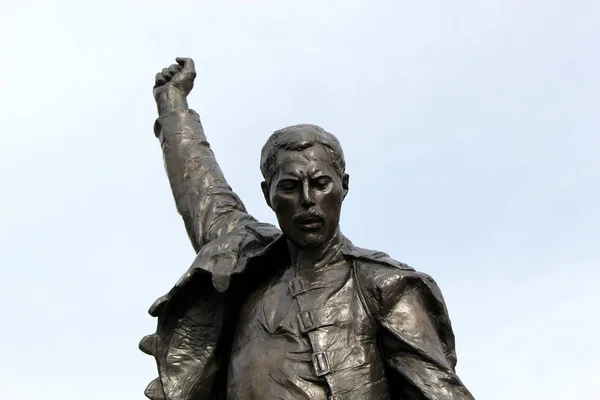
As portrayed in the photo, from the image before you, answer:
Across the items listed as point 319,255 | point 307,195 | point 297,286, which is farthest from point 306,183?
point 297,286

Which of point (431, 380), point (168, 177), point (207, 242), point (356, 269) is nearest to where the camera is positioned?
point (431, 380)

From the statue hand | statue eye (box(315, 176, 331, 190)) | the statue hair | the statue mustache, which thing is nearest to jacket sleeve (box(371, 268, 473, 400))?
the statue mustache

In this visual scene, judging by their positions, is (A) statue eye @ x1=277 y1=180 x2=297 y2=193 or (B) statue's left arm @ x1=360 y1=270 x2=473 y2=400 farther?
(A) statue eye @ x1=277 y1=180 x2=297 y2=193

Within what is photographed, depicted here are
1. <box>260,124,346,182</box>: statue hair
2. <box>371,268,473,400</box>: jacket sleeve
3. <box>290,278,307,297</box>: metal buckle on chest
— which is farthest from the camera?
<box>290,278,307,297</box>: metal buckle on chest

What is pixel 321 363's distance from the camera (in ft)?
20.7

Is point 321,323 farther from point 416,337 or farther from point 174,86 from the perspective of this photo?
point 174,86

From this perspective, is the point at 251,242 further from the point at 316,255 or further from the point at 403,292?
the point at 403,292

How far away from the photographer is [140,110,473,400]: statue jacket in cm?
632

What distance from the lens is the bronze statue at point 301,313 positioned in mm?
6336

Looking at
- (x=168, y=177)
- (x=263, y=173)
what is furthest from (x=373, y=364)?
(x=168, y=177)

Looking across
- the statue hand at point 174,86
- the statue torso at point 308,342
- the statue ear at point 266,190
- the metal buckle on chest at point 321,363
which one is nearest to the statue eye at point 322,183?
the statue ear at point 266,190

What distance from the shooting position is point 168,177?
8188 mm

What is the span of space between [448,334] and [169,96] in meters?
2.81

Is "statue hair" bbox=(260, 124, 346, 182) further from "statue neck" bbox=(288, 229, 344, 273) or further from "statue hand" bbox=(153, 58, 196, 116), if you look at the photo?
"statue hand" bbox=(153, 58, 196, 116)
